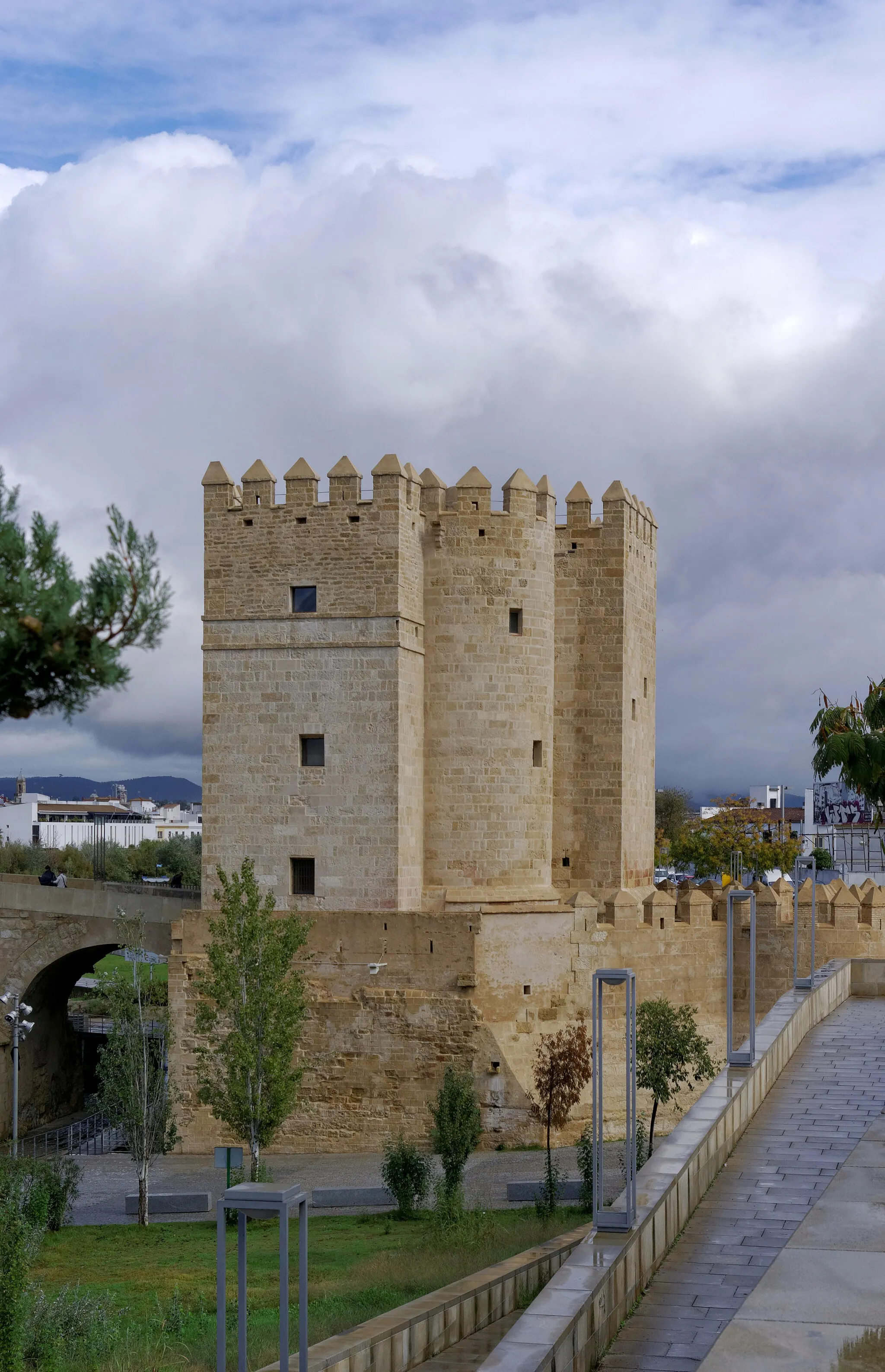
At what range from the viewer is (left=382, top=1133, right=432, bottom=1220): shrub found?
22.6 metres

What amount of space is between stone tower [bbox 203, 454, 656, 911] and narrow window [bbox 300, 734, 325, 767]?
3cm

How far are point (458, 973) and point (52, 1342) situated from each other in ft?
41.2

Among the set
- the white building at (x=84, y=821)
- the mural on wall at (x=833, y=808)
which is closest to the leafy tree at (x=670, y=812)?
the mural on wall at (x=833, y=808)

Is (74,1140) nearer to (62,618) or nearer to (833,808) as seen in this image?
(62,618)

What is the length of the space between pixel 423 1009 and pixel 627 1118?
1578 centimetres

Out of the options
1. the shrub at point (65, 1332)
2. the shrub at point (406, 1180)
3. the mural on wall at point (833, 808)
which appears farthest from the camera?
the mural on wall at point (833, 808)

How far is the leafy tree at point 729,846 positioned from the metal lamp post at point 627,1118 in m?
36.2

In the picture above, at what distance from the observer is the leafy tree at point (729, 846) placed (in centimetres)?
4941

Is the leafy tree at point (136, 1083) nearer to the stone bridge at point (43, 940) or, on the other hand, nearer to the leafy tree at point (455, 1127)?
the leafy tree at point (455, 1127)

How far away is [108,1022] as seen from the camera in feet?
155

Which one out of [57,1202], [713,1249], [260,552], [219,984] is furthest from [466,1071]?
[713,1249]

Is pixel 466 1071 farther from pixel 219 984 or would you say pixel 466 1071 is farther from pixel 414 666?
pixel 414 666

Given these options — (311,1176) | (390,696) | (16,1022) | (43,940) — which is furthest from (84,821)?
(311,1176)

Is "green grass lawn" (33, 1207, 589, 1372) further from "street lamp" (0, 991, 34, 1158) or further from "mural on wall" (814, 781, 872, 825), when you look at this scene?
"mural on wall" (814, 781, 872, 825)
